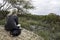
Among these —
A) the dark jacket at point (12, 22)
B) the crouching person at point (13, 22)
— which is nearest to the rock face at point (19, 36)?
the crouching person at point (13, 22)

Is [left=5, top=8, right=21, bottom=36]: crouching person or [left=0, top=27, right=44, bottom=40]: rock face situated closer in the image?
[left=5, top=8, right=21, bottom=36]: crouching person

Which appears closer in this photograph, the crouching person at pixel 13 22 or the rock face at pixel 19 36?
the crouching person at pixel 13 22

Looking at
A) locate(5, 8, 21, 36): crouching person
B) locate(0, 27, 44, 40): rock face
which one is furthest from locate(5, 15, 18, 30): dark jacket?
locate(0, 27, 44, 40): rock face

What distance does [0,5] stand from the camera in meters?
26.5

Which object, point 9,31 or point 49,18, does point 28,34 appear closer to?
point 9,31

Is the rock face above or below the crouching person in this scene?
below

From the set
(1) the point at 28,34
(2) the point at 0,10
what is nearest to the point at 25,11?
(2) the point at 0,10

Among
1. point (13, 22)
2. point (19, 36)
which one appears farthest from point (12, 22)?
point (19, 36)

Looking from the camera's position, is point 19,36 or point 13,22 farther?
A: point 19,36

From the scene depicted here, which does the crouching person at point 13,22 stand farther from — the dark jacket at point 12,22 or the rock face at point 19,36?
the rock face at point 19,36

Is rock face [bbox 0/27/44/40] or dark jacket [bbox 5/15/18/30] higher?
dark jacket [bbox 5/15/18/30]

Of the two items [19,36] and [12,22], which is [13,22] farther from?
[19,36]

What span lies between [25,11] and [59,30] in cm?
509

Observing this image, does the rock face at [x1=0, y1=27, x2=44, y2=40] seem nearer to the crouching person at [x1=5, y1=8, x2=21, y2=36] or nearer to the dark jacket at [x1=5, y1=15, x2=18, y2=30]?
the crouching person at [x1=5, y1=8, x2=21, y2=36]
